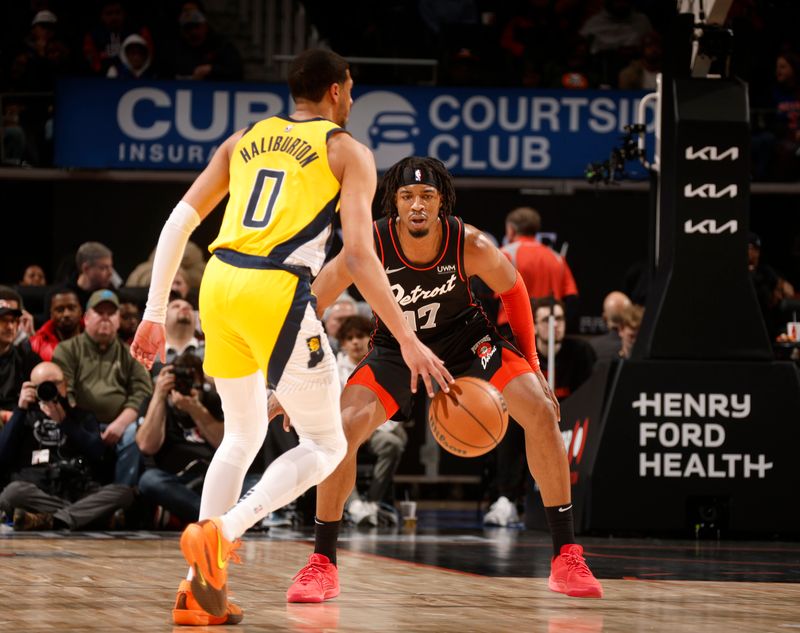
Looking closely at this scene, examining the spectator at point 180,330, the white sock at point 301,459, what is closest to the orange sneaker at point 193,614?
the white sock at point 301,459

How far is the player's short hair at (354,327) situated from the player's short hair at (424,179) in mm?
4113

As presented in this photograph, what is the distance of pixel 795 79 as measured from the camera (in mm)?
14688

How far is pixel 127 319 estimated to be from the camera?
10758mm

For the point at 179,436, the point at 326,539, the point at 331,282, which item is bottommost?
the point at 326,539

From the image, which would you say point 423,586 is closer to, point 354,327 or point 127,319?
point 354,327

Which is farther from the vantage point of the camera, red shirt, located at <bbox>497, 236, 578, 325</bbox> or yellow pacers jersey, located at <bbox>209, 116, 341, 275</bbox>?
red shirt, located at <bbox>497, 236, 578, 325</bbox>

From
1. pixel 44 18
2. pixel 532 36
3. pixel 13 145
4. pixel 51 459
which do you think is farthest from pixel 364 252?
pixel 532 36

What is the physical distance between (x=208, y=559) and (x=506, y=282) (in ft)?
7.10

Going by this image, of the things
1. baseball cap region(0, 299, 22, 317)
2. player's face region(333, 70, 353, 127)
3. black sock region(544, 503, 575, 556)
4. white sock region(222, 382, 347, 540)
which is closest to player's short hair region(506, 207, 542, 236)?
baseball cap region(0, 299, 22, 317)

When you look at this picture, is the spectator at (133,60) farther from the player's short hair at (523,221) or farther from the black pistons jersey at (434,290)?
the black pistons jersey at (434,290)

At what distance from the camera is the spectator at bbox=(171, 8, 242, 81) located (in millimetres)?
14294

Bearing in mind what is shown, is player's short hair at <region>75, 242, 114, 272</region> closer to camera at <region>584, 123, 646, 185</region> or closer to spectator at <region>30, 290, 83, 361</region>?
spectator at <region>30, 290, 83, 361</region>

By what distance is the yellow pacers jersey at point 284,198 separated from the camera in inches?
178

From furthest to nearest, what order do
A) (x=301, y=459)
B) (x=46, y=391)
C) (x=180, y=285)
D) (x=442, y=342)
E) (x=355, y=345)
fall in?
(x=180, y=285) → (x=355, y=345) → (x=46, y=391) → (x=442, y=342) → (x=301, y=459)
